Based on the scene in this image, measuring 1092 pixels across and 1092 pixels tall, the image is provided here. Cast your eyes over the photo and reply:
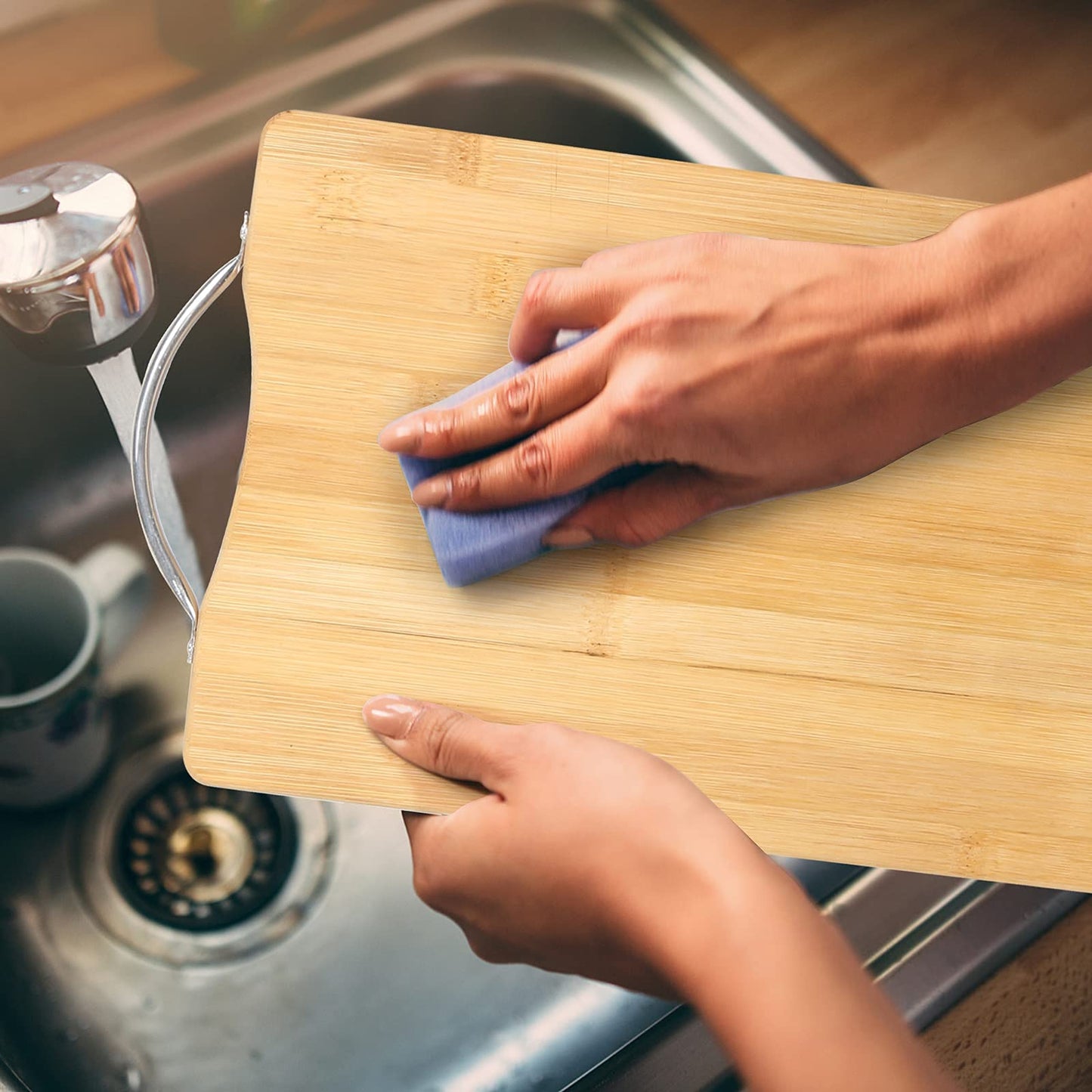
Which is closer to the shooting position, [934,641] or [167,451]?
[934,641]

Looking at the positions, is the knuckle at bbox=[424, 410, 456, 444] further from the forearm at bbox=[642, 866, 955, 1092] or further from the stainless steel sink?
the stainless steel sink

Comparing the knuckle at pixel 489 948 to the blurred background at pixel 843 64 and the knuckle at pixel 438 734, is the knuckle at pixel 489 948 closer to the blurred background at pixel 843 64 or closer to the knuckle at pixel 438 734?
the knuckle at pixel 438 734

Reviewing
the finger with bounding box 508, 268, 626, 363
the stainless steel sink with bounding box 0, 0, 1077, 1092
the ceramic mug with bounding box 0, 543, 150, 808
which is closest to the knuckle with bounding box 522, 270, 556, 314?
the finger with bounding box 508, 268, 626, 363

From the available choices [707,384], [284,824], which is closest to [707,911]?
[707,384]

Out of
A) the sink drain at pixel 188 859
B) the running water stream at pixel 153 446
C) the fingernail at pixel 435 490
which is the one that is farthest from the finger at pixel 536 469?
the sink drain at pixel 188 859

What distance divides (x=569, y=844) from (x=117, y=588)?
0.55 metres

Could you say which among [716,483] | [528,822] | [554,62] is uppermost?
[554,62]

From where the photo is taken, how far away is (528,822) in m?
0.47

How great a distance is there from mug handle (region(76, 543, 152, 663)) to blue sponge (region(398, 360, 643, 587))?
1.46 feet

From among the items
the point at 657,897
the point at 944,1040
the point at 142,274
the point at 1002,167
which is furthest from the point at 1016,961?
the point at 142,274

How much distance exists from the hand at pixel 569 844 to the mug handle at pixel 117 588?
44 cm

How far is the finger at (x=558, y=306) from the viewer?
1.65ft

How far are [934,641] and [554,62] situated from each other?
0.57m

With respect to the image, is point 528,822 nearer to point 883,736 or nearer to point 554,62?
point 883,736
